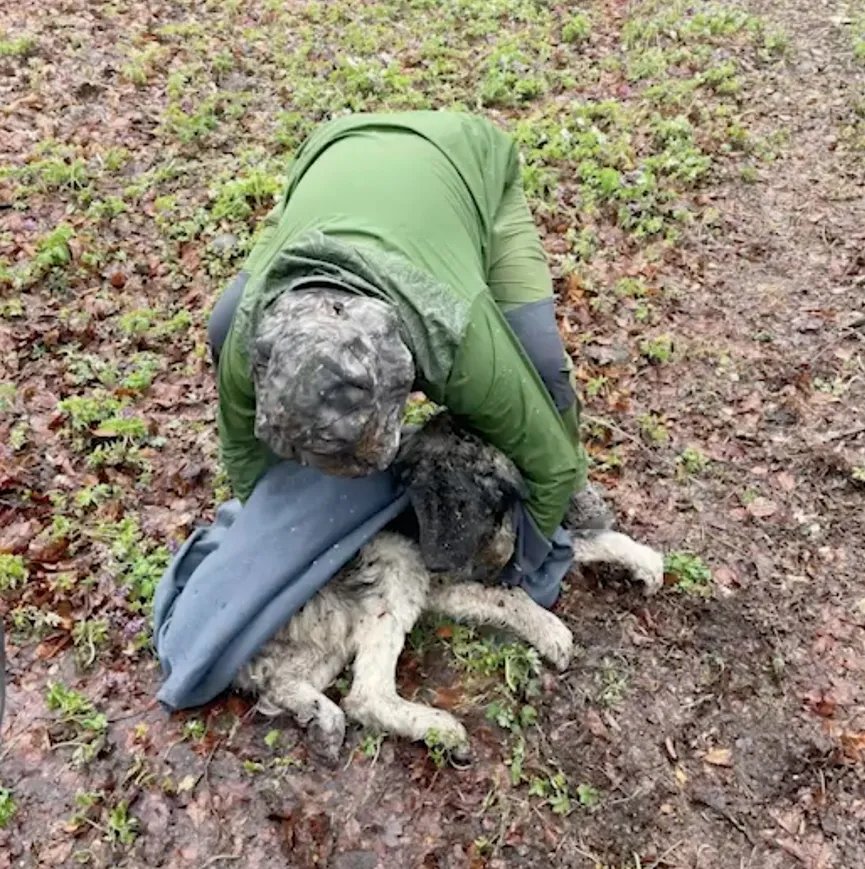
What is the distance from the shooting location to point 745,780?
4.03 m

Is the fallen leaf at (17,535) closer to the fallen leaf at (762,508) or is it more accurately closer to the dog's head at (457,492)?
the dog's head at (457,492)

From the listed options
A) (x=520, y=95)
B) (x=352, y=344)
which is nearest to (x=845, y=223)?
(x=520, y=95)

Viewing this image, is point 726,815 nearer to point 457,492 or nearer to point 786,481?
point 457,492

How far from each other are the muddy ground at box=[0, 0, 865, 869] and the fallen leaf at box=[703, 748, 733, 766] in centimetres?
4

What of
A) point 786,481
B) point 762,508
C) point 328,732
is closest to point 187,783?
point 328,732

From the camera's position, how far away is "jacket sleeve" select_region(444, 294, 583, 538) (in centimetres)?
331

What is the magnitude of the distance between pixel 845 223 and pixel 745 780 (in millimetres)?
4225

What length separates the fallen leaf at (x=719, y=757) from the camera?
161 inches

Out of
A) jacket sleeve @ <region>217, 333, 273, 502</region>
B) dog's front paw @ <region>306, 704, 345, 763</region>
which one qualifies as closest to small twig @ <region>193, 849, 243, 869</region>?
dog's front paw @ <region>306, 704, 345, 763</region>

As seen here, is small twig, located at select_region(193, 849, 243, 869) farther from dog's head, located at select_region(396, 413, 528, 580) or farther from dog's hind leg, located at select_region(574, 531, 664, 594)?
dog's hind leg, located at select_region(574, 531, 664, 594)

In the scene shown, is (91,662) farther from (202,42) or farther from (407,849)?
(202,42)

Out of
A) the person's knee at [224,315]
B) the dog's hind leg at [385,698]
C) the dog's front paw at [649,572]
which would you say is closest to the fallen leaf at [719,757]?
the dog's front paw at [649,572]

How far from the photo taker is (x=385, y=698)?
394 cm

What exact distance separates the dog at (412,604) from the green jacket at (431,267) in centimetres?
19
